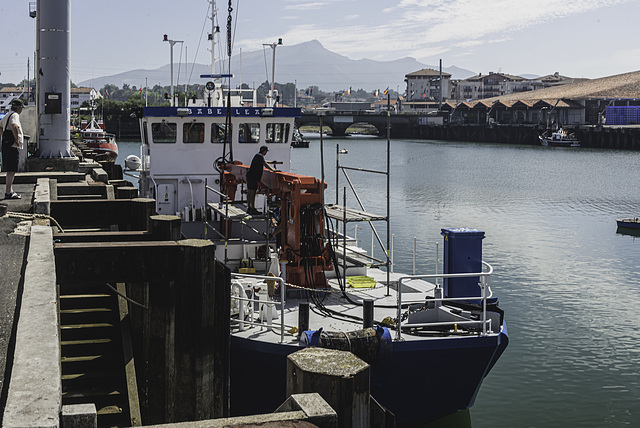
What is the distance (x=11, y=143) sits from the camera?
11.4 metres

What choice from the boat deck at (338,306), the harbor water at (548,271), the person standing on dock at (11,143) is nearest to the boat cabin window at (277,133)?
the boat deck at (338,306)

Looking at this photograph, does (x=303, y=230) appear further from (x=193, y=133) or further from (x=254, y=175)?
(x=193, y=133)

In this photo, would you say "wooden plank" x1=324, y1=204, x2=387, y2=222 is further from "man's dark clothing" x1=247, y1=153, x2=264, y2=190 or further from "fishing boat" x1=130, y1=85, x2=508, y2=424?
"man's dark clothing" x1=247, y1=153, x2=264, y2=190

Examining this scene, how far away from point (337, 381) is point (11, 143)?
8371mm

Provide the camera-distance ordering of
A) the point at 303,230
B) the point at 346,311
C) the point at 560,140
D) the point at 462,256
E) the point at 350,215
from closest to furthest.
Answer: the point at 462,256, the point at 346,311, the point at 303,230, the point at 350,215, the point at 560,140

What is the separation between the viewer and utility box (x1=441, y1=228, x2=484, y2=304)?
488 inches

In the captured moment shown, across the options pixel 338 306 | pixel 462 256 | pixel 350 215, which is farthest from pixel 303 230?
pixel 462 256

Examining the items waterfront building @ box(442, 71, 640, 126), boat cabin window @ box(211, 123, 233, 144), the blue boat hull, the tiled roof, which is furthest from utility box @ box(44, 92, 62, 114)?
the tiled roof

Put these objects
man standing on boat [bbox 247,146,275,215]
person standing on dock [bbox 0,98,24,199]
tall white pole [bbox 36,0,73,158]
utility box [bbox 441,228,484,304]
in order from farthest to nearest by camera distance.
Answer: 1. tall white pole [bbox 36,0,73,158]
2. man standing on boat [bbox 247,146,275,215]
3. utility box [bbox 441,228,484,304]
4. person standing on dock [bbox 0,98,24,199]

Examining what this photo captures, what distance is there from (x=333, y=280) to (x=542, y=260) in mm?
14931

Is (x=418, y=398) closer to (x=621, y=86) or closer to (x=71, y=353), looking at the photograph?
(x=71, y=353)

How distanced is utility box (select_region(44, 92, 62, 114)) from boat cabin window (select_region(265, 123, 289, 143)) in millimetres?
5131

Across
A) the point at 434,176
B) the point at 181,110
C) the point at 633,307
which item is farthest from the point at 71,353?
the point at 434,176

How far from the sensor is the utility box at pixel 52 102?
15969 mm
